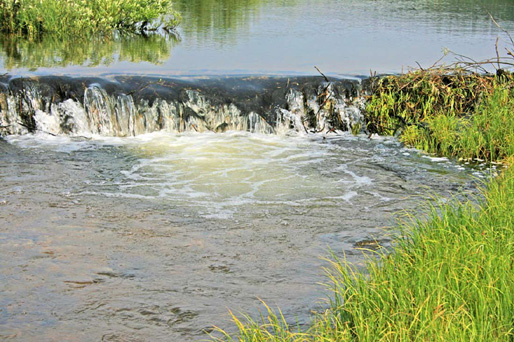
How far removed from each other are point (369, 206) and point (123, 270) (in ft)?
9.98

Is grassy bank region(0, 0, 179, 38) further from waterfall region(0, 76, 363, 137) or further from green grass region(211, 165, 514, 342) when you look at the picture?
green grass region(211, 165, 514, 342)

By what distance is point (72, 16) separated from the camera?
55.2 ft

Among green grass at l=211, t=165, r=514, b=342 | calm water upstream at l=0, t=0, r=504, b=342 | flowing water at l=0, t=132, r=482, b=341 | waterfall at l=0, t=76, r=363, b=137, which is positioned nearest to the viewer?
green grass at l=211, t=165, r=514, b=342

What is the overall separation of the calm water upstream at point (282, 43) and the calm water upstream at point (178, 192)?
130 mm

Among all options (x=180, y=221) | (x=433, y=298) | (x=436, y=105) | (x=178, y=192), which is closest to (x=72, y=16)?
(x=436, y=105)

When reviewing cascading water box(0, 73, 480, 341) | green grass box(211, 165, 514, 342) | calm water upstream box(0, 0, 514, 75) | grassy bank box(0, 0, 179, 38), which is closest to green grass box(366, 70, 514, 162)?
cascading water box(0, 73, 480, 341)

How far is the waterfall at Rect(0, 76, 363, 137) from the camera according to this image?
33.9 feet

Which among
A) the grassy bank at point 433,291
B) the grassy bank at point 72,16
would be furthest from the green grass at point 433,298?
the grassy bank at point 72,16

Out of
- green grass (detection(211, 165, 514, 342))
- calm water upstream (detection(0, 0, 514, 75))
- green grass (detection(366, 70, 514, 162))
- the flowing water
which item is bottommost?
the flowing water

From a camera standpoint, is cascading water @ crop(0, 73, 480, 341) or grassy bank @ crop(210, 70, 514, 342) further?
cascading water @ crop(0, 73, 480, 341)

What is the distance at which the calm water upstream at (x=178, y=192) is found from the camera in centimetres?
483

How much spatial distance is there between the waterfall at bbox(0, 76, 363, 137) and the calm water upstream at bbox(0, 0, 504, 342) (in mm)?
25

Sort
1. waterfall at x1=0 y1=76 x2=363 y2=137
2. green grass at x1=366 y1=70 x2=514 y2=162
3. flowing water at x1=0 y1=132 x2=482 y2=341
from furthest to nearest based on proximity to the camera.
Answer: waterfall at x1=0 y1=76 x2=363 y2=137 < green grass at x1=366 y1=70 x2=514 y2=162 < flowing water at x1=0 y1=132 x2=482 y2=341

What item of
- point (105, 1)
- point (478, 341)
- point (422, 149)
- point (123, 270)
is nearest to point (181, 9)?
point (105, 1)
